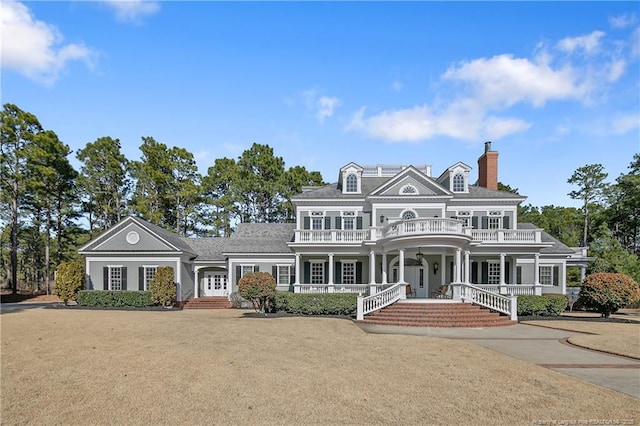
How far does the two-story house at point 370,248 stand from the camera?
971 inches

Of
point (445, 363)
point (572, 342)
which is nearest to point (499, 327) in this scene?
point (572, 342)

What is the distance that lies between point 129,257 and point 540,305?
27221 mm

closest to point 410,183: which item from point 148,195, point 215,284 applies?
point 215,284

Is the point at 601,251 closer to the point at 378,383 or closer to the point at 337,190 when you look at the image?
the point at 337,190

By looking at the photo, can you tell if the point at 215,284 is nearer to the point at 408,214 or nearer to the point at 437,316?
the point at 408,214

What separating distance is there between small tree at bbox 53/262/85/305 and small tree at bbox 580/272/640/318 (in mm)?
32376

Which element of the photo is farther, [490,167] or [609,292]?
[490,167]

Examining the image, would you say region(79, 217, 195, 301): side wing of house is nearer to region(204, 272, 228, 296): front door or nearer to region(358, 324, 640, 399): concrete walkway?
region(204, 272, 228, 296): front door

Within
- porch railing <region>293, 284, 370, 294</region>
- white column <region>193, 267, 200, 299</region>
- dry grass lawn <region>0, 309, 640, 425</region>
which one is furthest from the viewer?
white column <region>193, 267, 200, 299</region>

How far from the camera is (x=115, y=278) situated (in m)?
27.4

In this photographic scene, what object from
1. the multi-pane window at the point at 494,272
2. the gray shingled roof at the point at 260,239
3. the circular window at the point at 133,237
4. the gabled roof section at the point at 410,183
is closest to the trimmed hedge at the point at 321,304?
the gray shingled roof at the point at 260,239

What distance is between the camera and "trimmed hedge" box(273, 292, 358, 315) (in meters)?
20.3

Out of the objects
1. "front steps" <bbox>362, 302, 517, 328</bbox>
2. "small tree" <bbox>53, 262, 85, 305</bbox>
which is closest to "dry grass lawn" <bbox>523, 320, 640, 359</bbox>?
"front steps" <bbox>362, 302, 517, 328</bbox>

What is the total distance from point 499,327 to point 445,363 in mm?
9605
